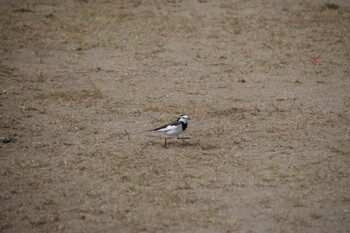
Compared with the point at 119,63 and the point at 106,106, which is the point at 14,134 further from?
the point at 119,63

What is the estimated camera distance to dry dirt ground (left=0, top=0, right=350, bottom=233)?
226 inches

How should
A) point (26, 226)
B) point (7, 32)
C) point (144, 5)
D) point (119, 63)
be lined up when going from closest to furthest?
point (26, 226) < point (119, 63) < point (7, 32) < point (144, 5)

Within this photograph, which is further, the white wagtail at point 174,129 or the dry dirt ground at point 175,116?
the white wagtail at point 174,129

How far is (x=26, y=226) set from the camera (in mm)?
5438

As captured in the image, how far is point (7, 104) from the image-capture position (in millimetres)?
9031

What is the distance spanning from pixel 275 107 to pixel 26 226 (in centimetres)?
508

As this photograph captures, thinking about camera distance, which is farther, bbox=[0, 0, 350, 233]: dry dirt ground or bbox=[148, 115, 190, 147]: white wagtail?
bbox=[148, 115, 190, 147]: white wagtail

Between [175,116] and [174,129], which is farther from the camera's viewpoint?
[175,116]

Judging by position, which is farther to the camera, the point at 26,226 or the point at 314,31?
the point at 314,31

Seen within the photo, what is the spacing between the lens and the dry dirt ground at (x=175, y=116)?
575 centimetres

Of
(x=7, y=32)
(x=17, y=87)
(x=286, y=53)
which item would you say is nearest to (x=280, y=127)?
(x=286, y=53)

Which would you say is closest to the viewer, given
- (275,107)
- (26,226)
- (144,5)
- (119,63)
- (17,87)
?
(26,226)

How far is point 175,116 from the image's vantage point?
335 inches

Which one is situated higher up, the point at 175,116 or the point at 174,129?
the point at 174,129
